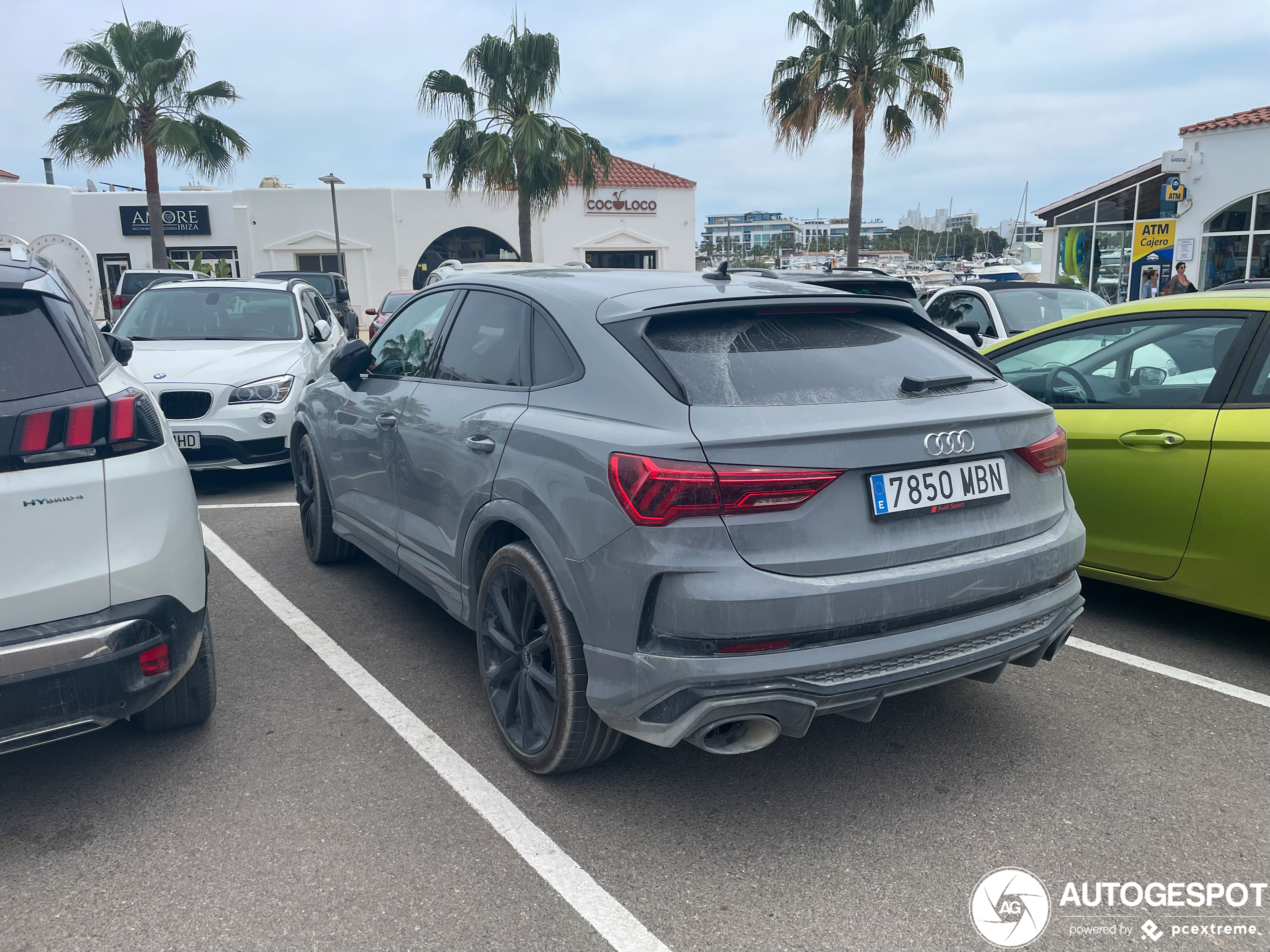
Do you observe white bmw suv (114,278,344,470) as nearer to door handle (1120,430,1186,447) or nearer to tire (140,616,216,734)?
tire (140,616,216,734)

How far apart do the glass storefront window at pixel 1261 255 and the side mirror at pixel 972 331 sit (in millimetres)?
15003

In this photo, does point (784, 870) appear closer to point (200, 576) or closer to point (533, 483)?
point (533, 483)

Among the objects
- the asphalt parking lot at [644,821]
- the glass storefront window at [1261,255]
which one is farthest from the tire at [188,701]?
the glass storefront window at [1261,255]

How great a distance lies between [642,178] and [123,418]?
112ft

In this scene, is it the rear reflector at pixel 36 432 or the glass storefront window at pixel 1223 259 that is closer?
the rear reflector at pixel 36 432

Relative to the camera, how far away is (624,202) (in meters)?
34.8

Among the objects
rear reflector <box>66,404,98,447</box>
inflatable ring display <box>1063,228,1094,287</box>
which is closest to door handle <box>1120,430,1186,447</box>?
rear reflector <box>66,404,98,447</box>

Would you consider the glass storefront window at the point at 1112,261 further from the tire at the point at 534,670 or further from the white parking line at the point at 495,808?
the tire at the point at 534,670

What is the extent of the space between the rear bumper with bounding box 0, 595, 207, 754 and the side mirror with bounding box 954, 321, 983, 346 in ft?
26.3

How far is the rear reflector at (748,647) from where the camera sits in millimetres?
2520

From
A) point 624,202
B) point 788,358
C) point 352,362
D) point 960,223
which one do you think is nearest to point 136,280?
point 352,362

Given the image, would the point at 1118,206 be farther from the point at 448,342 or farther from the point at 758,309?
the point at 758,309

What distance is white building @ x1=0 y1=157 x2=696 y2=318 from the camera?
110ft

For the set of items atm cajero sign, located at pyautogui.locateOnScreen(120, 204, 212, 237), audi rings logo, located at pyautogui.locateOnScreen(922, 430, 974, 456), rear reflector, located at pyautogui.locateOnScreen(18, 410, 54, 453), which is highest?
atm cajero sign, located at pyautogui.locateOnScreen(120, 204, 212, 237)
